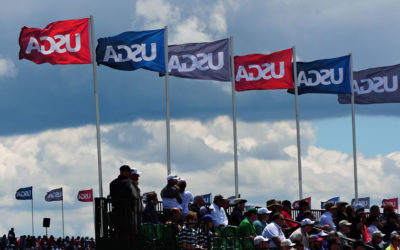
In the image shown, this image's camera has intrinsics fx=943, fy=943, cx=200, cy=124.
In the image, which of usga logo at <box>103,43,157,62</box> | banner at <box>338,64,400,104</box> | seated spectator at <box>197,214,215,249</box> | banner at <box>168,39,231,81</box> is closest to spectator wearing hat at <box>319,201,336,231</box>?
seated spectator at <box>197,214,215,249</box>

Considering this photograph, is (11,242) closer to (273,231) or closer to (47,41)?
(47,41)

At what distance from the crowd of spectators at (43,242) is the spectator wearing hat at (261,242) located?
40.6 metres

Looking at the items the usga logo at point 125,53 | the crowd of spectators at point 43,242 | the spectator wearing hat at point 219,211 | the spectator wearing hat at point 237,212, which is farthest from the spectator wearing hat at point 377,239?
the crowd of spectators at point 43,242

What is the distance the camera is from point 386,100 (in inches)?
1681

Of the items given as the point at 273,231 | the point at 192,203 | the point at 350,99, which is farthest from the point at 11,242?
the point at 273,231

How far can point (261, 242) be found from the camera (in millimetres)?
20547

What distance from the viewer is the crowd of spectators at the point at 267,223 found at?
803 inches

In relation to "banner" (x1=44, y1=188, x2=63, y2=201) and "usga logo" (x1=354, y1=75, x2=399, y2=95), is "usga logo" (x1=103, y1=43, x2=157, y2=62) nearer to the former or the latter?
"usga logo" (x1=354, y1=75, x2=399, y2=95)

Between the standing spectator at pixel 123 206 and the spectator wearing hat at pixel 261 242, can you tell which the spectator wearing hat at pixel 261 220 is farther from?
the standing spectator at pixel 123 206

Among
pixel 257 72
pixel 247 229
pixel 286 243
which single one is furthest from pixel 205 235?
pixel 257 72

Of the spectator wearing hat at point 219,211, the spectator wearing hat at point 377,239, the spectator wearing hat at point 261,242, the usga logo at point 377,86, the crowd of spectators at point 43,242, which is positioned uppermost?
the usga logo at point 377,86

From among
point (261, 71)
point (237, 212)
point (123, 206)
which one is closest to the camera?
point (123, 206)

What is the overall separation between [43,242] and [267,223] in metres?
43.3

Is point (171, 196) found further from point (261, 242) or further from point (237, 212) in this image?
point (261, 242)
